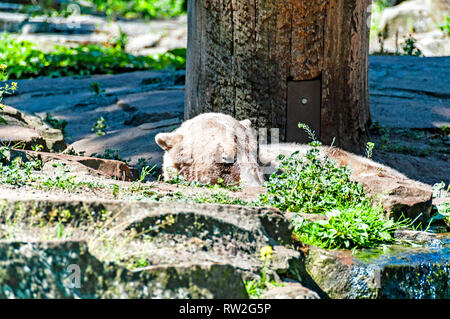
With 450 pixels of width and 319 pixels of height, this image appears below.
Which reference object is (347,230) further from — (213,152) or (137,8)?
(137,8)

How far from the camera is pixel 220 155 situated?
484 centimetres

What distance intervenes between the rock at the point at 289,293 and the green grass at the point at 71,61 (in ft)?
29.1

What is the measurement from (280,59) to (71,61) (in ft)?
23.9

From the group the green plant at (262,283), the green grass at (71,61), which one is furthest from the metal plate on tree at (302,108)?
the green grass at (71,61)

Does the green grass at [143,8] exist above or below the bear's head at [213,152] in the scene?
above

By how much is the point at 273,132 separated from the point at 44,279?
337 cm

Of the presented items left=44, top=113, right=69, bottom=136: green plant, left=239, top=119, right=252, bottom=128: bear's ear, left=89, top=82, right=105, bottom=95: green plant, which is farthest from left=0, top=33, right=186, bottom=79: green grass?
left=239, top=119, right=252, bottom=128: bear's ear

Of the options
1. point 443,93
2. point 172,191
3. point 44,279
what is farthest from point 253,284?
point 443,93

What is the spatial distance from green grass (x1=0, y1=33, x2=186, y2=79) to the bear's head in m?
6.55

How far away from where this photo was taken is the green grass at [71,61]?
37.2 ft

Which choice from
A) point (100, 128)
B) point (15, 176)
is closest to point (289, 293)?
point (15, 176)

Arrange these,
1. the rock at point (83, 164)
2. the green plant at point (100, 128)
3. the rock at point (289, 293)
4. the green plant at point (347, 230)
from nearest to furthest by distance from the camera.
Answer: the rock at point (289, 293), the green plant at point (347, 230), the rock at point (83, 164), the green plant at point (100, 128)

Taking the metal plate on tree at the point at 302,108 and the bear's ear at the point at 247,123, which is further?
the metal plate on tree at the point at 302,108

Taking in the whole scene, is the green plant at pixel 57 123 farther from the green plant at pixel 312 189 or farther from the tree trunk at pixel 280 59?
the green plant at pixel 312 189
